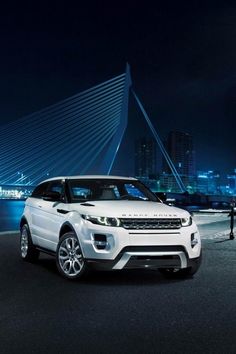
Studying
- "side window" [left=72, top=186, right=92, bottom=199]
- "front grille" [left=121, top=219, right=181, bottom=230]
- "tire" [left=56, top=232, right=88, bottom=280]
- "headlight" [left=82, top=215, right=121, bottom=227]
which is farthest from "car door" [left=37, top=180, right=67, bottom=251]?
"front grille" [left=121, top=219, right=181, bottom=230]

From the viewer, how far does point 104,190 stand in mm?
9219

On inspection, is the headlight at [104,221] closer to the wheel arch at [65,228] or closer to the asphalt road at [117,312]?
the wheel arch at [65,228]

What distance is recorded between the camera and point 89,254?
25.6ft

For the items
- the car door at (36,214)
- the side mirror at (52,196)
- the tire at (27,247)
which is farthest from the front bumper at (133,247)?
the tire at (27,247)

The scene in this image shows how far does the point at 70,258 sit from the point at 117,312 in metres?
2.29

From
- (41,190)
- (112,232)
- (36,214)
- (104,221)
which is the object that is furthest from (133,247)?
(41,190)

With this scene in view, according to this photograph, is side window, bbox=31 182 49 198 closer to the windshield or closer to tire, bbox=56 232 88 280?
the windshield

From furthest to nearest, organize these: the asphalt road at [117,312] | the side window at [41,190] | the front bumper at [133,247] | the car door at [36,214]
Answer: the side window at [41,190], the car door at [36,214], the front bumper at [133,247], the asphalt road at [117,312]

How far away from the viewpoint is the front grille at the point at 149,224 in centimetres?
780

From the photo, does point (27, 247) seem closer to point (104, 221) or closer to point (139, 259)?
point (104, 221)

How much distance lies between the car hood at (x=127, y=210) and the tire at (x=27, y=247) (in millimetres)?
1955

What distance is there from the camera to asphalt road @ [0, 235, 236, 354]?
4.78 meters

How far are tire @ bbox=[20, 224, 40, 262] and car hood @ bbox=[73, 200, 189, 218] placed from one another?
1.96 meters

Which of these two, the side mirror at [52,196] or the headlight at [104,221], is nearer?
the headlight at [104,221]
